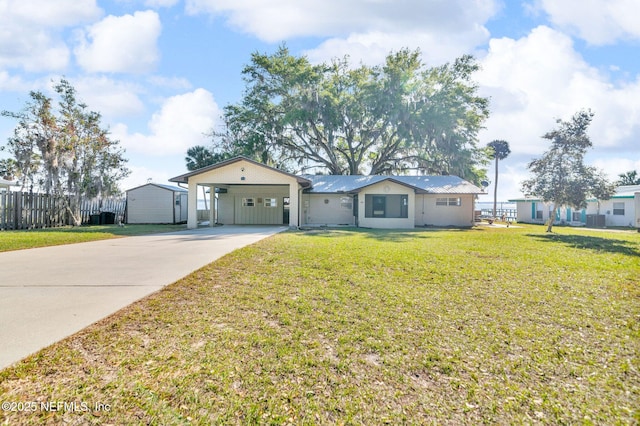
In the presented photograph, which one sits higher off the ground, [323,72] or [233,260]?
[323,72]

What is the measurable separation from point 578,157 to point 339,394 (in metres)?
18.8

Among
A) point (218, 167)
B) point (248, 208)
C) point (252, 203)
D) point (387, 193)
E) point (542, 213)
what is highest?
point (218, 167)

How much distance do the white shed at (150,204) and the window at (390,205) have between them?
45.2 feet

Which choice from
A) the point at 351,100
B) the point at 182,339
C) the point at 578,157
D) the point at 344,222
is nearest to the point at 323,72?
the point at 351,100

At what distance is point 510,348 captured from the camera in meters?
3.35

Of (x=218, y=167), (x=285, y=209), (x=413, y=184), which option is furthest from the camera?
(x=413, y=184)

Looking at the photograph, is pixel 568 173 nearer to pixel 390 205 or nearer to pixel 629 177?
pixel 390 205

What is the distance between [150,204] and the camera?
2284 cm

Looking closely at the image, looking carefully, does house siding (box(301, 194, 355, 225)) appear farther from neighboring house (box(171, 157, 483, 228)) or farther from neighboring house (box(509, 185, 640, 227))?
neighboring house (box(509, 185, 640, 227))

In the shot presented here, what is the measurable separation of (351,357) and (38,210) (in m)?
20.8

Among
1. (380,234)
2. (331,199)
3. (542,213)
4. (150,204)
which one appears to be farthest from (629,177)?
(150,204)

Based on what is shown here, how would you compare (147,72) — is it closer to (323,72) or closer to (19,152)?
(19,152)

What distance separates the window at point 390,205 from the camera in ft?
65.3

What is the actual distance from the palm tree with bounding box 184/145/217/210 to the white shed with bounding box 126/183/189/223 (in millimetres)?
9569
